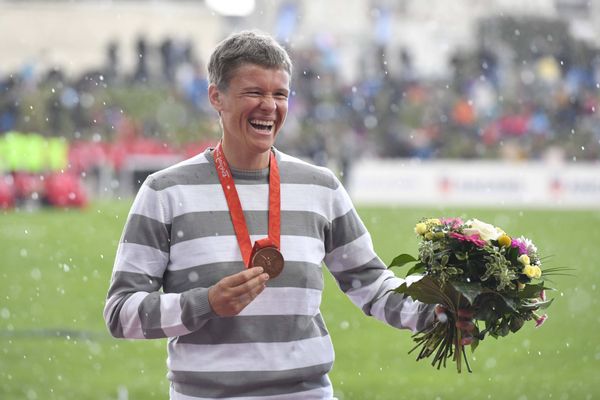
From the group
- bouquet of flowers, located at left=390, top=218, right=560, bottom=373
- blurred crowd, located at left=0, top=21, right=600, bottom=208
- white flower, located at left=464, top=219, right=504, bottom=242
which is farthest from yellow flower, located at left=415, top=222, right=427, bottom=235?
blurred crowd, located at left=0, top=21, right=600, bottom=208

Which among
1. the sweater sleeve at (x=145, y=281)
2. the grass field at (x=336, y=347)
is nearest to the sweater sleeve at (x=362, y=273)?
the sweater sleeve at (x=145, y=281)

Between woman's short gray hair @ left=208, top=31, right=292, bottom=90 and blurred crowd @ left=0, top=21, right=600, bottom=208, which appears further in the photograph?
blurred crowd @ left=0, top=21, right=600, bottom=208

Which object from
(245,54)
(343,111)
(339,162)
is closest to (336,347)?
(245,54)

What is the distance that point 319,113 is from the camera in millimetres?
25484

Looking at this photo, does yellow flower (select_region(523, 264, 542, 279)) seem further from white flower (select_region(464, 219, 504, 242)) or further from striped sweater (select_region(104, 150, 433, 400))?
striped sweater (select_region(104, 150, 433, 400))

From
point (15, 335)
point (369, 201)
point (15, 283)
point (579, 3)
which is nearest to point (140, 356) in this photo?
point (15, 335)

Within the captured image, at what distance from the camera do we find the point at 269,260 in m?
2.52

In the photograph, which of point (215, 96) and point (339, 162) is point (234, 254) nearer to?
point (215, 96)

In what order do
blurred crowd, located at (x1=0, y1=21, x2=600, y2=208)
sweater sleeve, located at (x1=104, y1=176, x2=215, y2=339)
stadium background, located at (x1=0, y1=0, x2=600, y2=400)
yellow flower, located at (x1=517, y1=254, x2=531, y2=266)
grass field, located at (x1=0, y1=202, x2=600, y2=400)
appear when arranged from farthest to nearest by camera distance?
1. blurred crowd, located at (x1=0, y1=21, x2=600, y2=208)
2. stadium background, located at (x1=0, y1=0, x2=600, y2=400)
3. grass field, located at (x1=0, y1=202, x2=600, y2=400)
4. yellow flower, located at (x1=517, y1=254, x2=531, y2=266)
5. sweater sleeve, located at (x1=104, y1=176, x2=215, y2=339)

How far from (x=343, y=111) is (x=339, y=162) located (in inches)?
153

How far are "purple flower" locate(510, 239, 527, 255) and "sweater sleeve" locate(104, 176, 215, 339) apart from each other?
88 cm

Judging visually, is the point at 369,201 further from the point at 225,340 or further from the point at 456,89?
the point at 225,340

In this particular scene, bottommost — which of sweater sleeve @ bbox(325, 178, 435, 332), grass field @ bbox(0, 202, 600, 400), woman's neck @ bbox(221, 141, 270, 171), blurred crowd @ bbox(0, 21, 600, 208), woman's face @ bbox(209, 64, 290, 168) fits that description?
blurred crowd @ bbox(0, 21, 600, 208)

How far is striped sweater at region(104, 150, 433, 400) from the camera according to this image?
2.63 m
